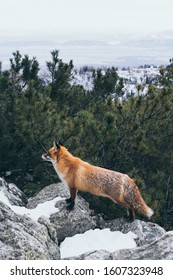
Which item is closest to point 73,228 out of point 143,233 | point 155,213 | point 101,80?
point 143,233

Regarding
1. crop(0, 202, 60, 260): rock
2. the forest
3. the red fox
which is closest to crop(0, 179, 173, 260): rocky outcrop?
crop(0, 202, 60, 260): rock

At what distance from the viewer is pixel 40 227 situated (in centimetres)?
910

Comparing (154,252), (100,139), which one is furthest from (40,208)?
(154,252)

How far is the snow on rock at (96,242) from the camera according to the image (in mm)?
10750

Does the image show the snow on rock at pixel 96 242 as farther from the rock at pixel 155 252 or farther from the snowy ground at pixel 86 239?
the rock at pixel 155 252

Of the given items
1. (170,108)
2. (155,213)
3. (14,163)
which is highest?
(170,108)

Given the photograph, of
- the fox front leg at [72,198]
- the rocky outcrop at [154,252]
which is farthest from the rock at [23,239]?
the fox front leg at [72,198]

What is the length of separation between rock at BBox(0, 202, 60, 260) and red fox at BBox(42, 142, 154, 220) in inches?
90.8

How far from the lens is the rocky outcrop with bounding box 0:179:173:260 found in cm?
771

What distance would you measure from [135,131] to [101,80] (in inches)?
292

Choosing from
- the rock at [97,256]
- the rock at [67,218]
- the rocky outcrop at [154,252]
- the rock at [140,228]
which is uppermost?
the rocky outcrop at [154,252]

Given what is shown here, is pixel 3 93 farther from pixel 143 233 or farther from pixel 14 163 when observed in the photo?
pixel 143 233

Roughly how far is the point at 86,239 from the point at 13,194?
252cm
